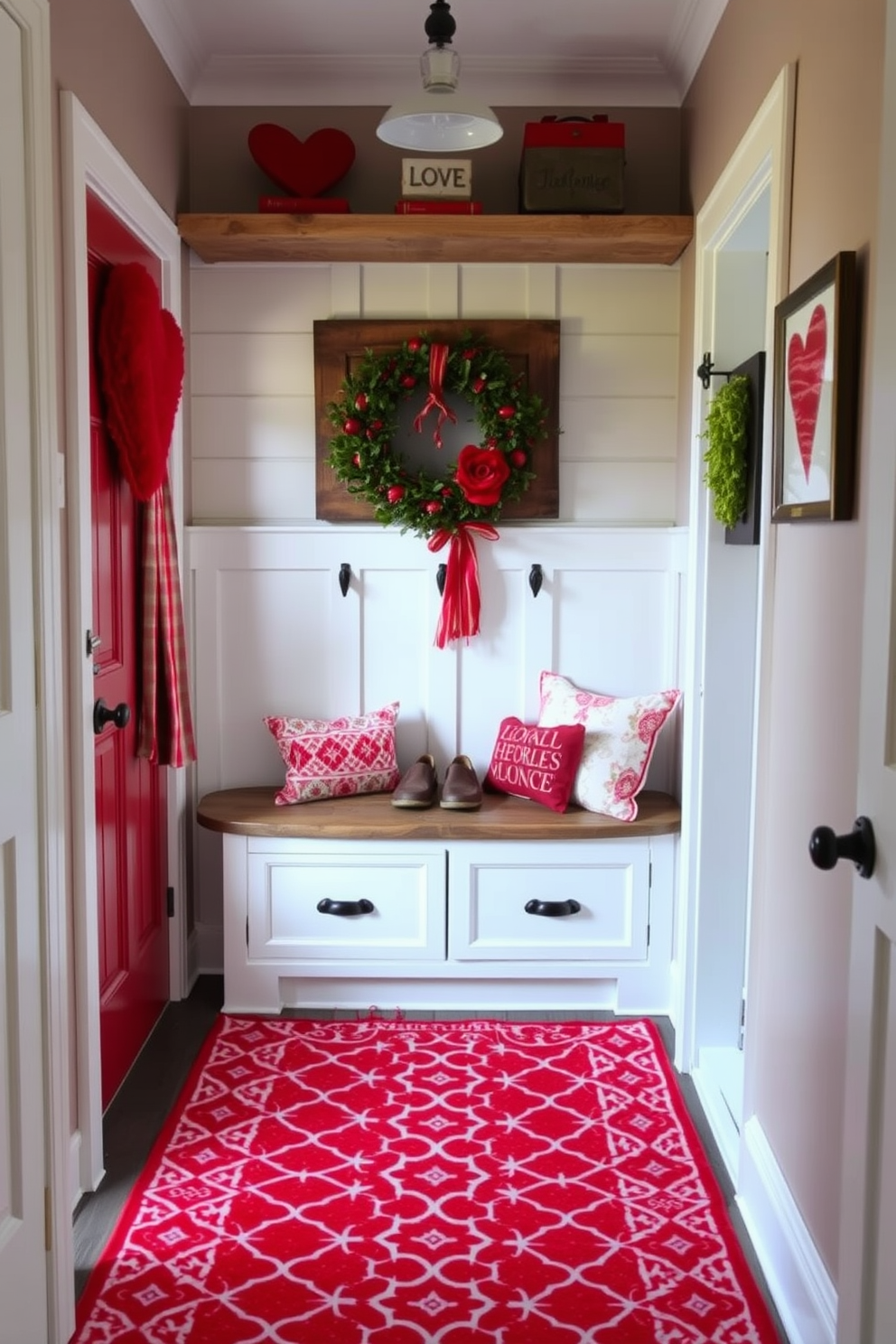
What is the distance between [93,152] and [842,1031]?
224 centimetres

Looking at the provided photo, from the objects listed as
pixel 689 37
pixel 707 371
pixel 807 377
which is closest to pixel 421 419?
pixel 707 371

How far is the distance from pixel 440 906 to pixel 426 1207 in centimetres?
102

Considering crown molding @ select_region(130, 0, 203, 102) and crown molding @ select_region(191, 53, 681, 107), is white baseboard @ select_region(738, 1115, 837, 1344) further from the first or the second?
crown molding @ select_region(130, 0, 203, 102)

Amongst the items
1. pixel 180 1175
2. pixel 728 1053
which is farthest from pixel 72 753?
pixel 728 1053

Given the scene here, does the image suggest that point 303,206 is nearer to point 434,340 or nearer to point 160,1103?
point 434,340

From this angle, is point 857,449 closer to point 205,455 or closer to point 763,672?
point 763,672

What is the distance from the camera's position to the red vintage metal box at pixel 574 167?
10.4 ft

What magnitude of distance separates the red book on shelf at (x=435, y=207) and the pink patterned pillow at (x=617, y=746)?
1.46 meters

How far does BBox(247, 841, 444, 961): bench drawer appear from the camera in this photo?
3.21 m

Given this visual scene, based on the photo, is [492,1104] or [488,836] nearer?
[492,1104]

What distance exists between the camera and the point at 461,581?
11.2 feet

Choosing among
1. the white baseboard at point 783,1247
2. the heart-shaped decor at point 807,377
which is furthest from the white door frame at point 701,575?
the heart-shaped decor at point 807,377

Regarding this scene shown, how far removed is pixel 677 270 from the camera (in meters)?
3.43

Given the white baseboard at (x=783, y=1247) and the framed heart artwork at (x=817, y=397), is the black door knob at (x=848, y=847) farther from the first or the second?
the white baseboard at (x=783, y=1247)
